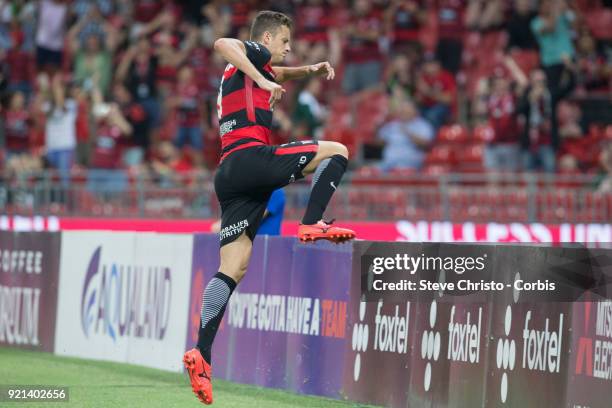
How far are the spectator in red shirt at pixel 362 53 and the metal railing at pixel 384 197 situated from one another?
12.9 ft

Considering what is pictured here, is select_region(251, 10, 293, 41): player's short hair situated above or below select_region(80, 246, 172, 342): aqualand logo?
above

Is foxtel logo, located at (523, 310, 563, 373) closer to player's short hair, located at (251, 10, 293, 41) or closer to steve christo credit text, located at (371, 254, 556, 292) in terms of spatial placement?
steve christo credit text, located at (371, 254, 556, 292)

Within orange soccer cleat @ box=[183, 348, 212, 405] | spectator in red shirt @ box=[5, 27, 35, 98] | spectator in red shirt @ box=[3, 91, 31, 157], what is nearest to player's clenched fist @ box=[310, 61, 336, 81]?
orange soccer cleat @ box=[183, 348, 212, 405]

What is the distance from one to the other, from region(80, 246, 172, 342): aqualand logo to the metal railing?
4315 mm

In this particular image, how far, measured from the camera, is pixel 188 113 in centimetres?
2170

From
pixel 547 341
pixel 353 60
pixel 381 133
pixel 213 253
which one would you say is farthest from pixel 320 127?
pixel 547 341

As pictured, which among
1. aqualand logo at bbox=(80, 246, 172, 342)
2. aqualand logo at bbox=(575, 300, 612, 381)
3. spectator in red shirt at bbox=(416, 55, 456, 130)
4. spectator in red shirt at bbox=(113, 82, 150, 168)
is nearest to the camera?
aqualand logo at bbox=(575, 300, 612, 381)

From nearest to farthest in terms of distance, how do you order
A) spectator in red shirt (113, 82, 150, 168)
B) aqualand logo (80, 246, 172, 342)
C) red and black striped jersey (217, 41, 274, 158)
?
1. red and black striped jersey (217, 41, 274, 158)
2. aqualand logo (80, 246, 172, 342)
3. spectator in red shirt (113, 82, 150, 168)

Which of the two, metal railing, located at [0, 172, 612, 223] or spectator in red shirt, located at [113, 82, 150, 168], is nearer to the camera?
metal railing, located at [0, 172, 612, 223]

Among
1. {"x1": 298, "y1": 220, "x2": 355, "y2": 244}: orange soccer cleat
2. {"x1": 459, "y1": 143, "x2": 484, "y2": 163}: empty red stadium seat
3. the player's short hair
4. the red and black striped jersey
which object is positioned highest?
{"x1": 459, "y1": 143, "x2": 484, "y2": 163}: empty red stadium seat

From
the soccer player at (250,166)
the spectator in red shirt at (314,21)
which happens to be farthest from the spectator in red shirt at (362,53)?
the soccer player at (250,166)

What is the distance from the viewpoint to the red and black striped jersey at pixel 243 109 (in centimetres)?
900

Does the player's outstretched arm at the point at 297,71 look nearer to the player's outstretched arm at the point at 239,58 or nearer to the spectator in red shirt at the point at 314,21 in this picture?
the player's outstretched arm at the point at 239,58

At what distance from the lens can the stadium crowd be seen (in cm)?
1919
